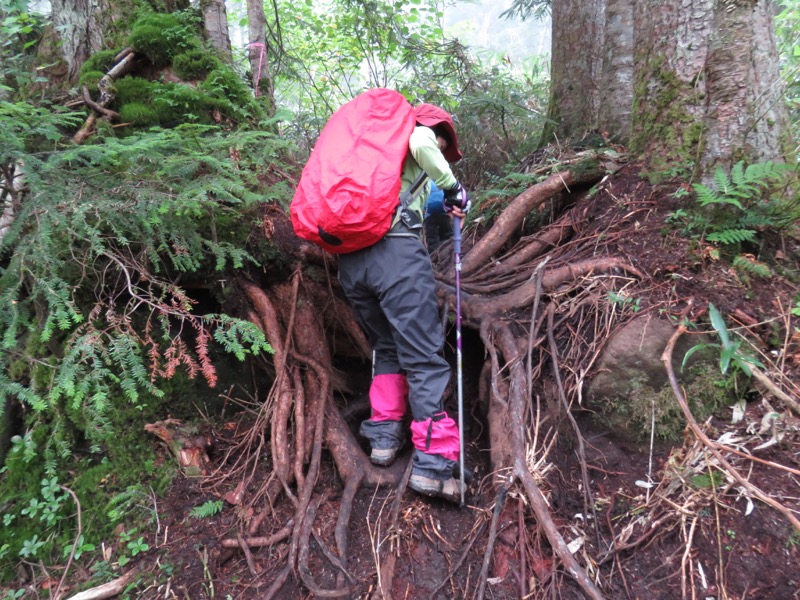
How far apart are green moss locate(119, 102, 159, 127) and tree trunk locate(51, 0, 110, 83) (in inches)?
33.6

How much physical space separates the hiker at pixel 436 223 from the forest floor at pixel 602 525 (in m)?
1.79

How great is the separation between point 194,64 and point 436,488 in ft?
14.3

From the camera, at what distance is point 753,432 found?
2.42m

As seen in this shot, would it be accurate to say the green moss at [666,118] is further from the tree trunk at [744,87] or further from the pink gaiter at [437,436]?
the pink gaiter at [437,436]

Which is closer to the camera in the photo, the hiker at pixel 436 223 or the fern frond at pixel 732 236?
the fern frond at pixel 732 236

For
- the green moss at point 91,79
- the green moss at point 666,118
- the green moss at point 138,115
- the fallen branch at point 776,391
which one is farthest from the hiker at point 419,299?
the green moss at point 91,79

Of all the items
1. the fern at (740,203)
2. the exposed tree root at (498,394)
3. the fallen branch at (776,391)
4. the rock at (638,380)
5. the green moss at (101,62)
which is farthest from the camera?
the green moss at (101,62)

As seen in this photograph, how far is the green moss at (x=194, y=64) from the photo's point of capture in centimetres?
427

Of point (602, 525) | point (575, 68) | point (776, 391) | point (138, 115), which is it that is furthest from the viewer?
point (575, 68)

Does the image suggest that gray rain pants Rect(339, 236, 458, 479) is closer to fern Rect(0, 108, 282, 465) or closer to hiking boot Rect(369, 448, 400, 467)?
hiking boot Rect(369, 448, 400, 467)

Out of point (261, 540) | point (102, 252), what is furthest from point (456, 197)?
point (261, 540)

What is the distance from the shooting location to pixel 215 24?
4699 mm

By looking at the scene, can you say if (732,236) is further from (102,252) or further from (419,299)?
(102,252)

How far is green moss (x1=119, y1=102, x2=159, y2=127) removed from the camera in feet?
12.5
